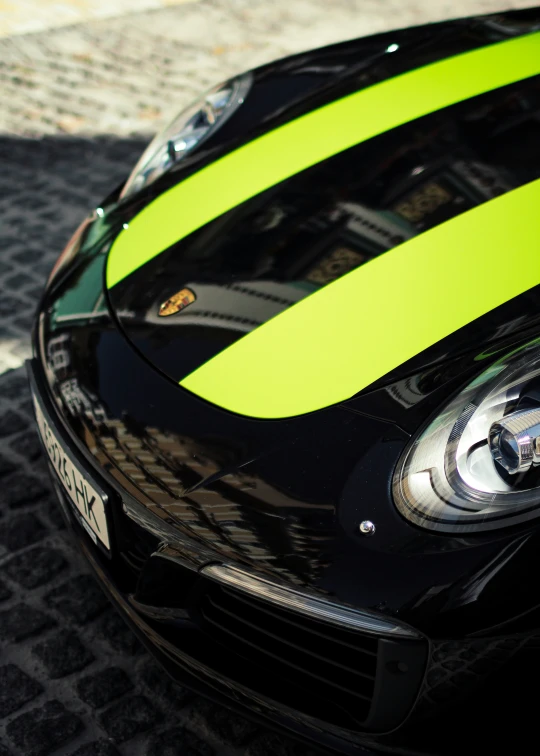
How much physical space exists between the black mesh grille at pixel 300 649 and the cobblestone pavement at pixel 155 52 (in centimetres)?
359

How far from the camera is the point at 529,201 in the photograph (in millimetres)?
1860

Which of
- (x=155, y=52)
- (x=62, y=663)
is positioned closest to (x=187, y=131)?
(x=62, y=663)

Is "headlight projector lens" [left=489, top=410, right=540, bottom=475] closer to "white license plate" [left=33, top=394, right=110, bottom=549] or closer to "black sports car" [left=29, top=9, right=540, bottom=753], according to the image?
"black sports car" [left=29, top=9, right=540, bottom=753]

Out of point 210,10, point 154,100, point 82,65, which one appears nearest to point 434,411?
point 154,100

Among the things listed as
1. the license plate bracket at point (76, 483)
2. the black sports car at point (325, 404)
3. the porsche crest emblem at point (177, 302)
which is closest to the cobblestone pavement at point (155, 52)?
the black sports car at point (325, 404)

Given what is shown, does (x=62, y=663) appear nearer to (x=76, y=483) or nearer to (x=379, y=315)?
(x=76, y=483)

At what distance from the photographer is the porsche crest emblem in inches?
75.6

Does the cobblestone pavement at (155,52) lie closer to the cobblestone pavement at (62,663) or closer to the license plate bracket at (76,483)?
the cobblestone pavement at (62,663)

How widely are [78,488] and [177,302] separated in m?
0.47

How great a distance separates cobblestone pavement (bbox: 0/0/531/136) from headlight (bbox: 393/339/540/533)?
3.54 metres

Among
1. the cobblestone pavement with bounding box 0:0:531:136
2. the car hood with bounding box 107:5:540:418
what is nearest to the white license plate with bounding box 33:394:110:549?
the car hood with bounding box 107:5:540:418

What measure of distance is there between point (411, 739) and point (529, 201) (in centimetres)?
111

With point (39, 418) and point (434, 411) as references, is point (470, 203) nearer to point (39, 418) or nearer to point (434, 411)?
point (434, 411)

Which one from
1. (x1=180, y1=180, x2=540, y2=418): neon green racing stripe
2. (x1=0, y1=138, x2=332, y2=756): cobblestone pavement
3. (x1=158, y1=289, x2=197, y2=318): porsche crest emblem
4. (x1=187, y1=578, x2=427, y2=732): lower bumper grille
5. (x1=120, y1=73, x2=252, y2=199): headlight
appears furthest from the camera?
(x1=120, y1=73, x2=252, y2=199): headlight
